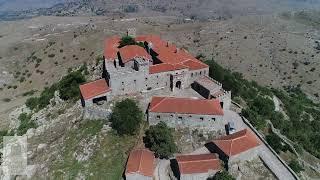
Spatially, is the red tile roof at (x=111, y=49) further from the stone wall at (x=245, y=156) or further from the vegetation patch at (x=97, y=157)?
the stone wall at (x=245, y=156)

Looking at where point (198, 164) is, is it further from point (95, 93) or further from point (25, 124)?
point (25, 124)

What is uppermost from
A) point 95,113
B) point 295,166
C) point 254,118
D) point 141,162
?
point 95,113

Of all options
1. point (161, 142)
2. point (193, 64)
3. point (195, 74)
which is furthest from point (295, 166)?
point (193, 64)

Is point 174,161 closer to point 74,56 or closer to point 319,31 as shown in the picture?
point 74,56

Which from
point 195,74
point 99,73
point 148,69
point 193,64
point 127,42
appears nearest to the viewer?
point 148,69

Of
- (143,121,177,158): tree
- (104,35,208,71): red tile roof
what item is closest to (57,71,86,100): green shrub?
(104,35,208,71): red tile roof

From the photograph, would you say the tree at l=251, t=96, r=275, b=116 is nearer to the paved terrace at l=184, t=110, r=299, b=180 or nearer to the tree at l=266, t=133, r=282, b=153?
the tree at l=266, t=133, r=282, b=153
